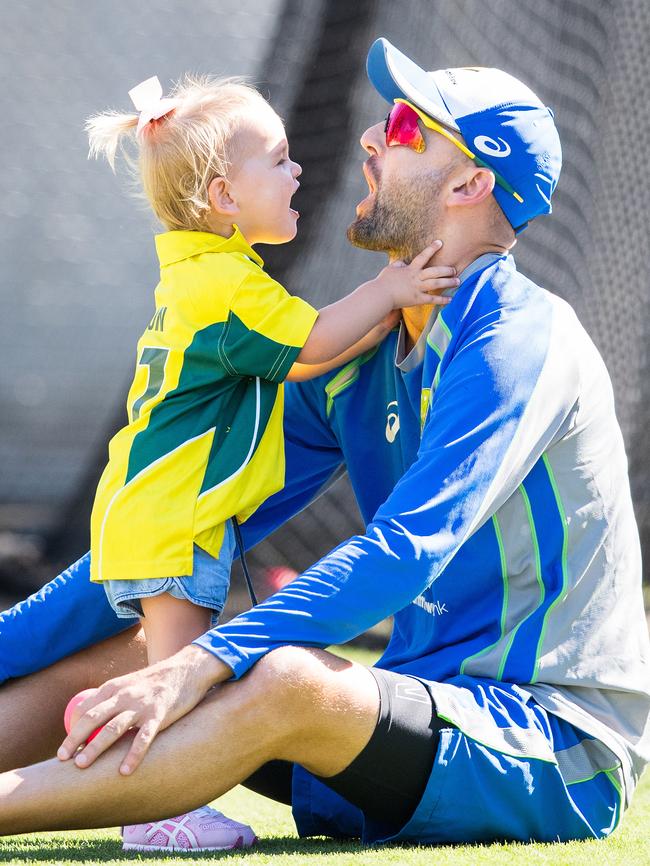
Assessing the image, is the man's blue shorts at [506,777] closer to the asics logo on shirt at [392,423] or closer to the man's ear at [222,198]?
the asics logo on shirt at [392,423]

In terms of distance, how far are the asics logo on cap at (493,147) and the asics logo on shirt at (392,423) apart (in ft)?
1.41

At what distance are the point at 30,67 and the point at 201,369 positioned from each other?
7.80 feet

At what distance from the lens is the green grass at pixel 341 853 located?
1.56 meters

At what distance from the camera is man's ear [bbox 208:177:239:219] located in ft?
6.86

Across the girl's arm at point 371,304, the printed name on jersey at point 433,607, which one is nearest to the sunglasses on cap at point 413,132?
the girl's arm at point 371,304

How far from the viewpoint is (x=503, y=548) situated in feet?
5.84

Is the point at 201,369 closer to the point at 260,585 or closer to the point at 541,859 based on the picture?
the point at 541,859

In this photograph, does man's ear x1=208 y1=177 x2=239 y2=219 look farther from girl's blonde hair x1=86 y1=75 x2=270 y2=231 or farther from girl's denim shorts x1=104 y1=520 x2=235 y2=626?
girl's denim shorts x1=104 y1=520 x2=235 y2=626

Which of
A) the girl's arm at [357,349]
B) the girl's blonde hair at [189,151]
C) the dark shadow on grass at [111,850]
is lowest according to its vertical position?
the dark shadow on grass at [111,850]

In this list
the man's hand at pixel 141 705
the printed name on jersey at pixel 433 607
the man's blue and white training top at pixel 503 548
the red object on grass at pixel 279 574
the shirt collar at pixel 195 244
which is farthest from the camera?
the red object on grass at pixel 279 574

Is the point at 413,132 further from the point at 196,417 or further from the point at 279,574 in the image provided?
the point at 279,574

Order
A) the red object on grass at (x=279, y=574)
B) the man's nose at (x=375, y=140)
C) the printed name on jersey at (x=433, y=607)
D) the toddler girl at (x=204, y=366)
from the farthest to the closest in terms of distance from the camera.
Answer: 1. the red object on grass at (x=279, y=574)
2. the man's nose at (x=375, y=140)
3. the toddler girl at (x=204, y=366)
4. the printed name on jersey at (x=433, y=607)

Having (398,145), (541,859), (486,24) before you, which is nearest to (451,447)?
(541,859)

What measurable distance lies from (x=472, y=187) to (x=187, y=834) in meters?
1.10
